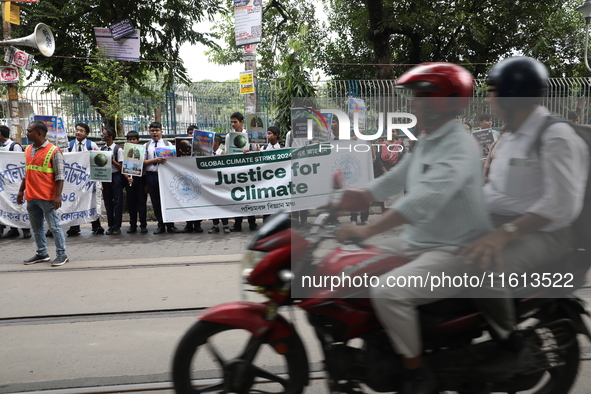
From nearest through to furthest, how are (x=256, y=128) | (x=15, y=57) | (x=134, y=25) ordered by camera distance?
(x=256, y=128) → (x=15, y=57) → (x=134, y=25)

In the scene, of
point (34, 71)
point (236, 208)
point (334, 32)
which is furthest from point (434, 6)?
point (236, 208)

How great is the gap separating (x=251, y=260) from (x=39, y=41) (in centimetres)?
991

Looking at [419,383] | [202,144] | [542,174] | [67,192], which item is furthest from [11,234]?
[542,174]

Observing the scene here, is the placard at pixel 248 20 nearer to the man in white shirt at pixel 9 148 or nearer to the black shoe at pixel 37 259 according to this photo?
the man in white shirt at pixel 9 148

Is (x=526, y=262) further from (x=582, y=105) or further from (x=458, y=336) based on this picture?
(x=582, y=105)

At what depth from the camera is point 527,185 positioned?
8.84ft

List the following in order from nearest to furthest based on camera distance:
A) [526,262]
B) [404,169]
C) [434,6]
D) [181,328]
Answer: [526,262], [404,169], [181,328], [434,6]

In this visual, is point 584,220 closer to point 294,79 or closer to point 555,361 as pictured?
point 555,361

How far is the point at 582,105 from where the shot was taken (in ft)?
40.5

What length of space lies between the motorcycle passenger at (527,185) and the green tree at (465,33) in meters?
19.4

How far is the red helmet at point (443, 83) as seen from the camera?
2.50 m

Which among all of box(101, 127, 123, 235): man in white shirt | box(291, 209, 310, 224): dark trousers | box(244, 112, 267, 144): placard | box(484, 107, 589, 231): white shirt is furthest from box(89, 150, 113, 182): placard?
box(484, 107, 589, 231): white shirt

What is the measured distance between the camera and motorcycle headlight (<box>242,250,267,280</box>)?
2625mm

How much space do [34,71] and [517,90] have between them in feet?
64.9
